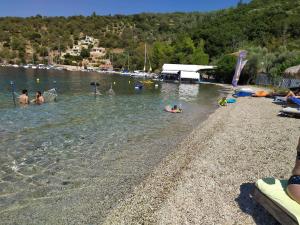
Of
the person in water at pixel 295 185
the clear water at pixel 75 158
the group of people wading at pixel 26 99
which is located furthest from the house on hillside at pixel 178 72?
the person in water at pixel 295 185

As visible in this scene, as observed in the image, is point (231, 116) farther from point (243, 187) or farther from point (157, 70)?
point (157, 70)

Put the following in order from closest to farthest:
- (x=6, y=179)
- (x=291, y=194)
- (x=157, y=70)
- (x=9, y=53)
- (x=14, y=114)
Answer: (x=291, y=194) → (x=6, y=179) → (x=14, y=114) → (x=157, y=70) → (x=9, y=53)

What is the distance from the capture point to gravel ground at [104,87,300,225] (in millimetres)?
6891

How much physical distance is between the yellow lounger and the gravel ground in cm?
44

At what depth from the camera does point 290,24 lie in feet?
311

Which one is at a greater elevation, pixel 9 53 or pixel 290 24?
pixel 290 24

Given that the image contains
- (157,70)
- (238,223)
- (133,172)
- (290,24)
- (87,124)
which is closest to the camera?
(238,223)

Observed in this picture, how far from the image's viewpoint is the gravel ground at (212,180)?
6.89 metres

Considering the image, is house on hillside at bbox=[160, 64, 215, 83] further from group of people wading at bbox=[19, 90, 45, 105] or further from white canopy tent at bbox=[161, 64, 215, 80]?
group of people wading at bbox=[19, 90, 45, 105]

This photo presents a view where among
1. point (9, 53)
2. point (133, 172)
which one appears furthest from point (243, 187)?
point (9, 53)

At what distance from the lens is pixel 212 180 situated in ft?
28.7

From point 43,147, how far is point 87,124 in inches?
215

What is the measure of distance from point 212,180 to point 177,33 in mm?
161454

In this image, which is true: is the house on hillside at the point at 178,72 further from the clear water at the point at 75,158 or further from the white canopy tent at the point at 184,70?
the clear water at the point at 75,158
